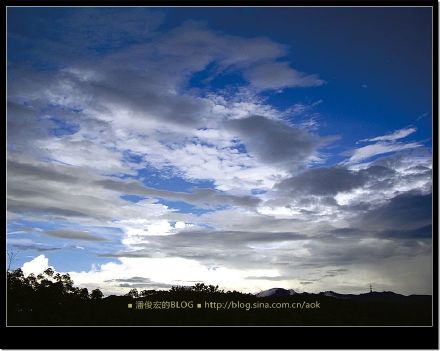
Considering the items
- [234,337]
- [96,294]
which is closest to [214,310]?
[234,337]

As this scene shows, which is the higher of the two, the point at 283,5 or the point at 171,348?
the point at 283,5

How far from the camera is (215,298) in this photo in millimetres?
7539

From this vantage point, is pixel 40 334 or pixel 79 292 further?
pixel 79 292

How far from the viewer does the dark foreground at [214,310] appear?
735cm

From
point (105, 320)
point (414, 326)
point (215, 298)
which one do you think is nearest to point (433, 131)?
point (414, 326)

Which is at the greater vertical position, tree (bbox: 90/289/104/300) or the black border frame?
tree (bbox: 90/289/104/300)

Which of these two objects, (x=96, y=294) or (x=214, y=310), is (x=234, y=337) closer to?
(x=214, y=310)

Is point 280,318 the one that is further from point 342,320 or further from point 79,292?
point 79,292

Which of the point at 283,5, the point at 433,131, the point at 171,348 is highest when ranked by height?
the point at 283,5

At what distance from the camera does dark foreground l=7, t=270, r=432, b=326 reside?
7.35 m

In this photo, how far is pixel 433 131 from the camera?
7.34 metres

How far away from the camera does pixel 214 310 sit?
24.4ft

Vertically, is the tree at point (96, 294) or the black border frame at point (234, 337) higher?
the tree at point (96, 294)

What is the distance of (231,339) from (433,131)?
406 centimetres
